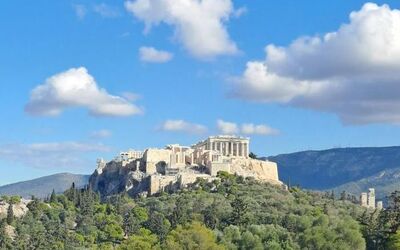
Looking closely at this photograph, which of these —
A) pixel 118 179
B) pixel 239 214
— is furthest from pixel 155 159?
pixel 239 214

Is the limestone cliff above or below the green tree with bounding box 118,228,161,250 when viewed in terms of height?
above

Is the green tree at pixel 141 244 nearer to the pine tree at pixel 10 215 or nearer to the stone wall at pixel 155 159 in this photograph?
the pine tree at pixel 10 215

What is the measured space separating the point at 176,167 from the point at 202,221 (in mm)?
40082

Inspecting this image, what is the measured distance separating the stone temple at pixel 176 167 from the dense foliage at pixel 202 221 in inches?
203

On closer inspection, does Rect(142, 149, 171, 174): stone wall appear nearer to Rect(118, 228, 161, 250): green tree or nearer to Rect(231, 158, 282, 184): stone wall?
Rect(231, 158, 282, 184): stone wall

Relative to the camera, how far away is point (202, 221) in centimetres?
9775

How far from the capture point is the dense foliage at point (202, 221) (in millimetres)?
77069

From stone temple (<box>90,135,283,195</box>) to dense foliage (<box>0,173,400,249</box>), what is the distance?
16.9ft

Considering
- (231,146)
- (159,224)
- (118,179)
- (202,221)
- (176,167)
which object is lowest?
(159,224)

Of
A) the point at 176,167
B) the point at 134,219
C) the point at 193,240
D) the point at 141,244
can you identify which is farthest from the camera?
the point at 176,167

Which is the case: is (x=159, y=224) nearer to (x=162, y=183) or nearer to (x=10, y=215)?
(x=10, y=215)

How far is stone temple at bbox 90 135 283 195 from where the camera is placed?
132 m

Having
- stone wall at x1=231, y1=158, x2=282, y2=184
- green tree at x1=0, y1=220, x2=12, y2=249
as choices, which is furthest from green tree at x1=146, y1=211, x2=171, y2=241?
stone wall at x1=231, y1=158, x2=282, y2=184

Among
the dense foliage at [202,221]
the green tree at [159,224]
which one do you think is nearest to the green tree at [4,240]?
the dense foliage at [202,221]
